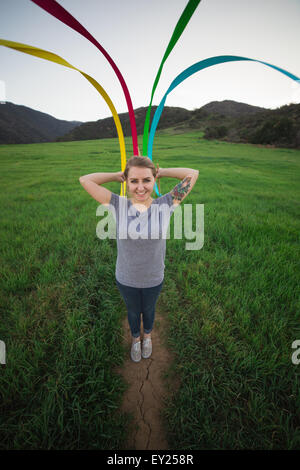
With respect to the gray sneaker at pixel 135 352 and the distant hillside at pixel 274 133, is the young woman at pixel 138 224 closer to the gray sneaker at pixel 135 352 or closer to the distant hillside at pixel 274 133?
the gray sneaker at pixel 135 352

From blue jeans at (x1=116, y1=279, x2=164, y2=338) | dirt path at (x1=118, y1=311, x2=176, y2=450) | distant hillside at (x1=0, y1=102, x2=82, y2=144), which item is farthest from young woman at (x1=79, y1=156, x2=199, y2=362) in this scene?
distant hillside at (x1=0, y1=102, x2=82, y2=144)

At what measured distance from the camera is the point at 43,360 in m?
1.62

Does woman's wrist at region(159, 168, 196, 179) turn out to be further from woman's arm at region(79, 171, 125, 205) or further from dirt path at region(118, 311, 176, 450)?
dirt path at region(118, 311, 176, 450)

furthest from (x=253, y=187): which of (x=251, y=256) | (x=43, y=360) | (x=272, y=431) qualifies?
(x=43, y=360)

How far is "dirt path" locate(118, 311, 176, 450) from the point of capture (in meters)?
1.34

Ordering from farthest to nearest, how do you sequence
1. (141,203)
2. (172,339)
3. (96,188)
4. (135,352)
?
(172,339)
(135,352)
(141,203)
(96,188)

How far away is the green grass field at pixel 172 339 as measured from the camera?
131 cm

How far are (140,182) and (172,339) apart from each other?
5.53ft

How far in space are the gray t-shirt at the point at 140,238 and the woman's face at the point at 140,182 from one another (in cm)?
9

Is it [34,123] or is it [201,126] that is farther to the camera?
[34,123]

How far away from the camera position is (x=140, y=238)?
1.44 m

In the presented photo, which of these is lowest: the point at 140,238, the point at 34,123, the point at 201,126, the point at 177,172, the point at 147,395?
the point at 147,395

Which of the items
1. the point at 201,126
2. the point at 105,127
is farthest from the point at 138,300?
the point at 105,127

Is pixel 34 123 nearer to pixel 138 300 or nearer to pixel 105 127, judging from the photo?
pixel 105 127
